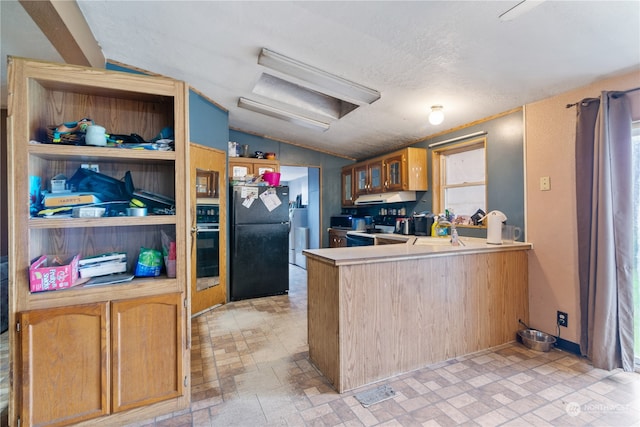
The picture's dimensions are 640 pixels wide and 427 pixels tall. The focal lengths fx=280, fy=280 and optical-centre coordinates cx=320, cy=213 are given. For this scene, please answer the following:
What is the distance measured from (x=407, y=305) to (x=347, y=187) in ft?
11.4

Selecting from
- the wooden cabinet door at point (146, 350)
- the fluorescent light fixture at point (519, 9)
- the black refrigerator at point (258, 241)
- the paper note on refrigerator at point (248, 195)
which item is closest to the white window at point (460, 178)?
the fluorescent light fixture at point (519, 9)

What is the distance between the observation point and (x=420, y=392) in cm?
186

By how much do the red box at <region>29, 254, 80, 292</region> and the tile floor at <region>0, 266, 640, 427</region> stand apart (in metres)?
0.89

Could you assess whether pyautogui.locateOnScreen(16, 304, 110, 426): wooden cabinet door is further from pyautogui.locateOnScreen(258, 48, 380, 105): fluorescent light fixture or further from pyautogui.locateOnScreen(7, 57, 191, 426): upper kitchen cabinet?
pyautogui.locateOnScreen(258, 48, 380, 105): fluorescent light fixture

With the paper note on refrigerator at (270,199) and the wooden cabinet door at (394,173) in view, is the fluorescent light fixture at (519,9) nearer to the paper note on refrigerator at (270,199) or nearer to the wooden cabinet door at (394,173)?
the wooden cabinet door at (394,173)

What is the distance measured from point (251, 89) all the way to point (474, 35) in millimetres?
2171

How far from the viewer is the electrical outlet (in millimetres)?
2393

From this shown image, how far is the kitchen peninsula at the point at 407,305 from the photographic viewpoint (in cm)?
189

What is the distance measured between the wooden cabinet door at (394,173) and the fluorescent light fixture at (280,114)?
3.59 ft

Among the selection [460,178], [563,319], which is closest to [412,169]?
[460,178]

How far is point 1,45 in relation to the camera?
84.4 inches

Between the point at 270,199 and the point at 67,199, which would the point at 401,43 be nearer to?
the point at 67,199

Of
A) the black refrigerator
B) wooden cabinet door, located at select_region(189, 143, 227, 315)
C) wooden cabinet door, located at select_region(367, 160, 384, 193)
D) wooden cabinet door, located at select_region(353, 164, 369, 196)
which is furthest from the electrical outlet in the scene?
wooden cabinet door, located at select_region(189, 143, 227, 315)

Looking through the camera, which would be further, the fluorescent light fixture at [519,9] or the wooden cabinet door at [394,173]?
the wooden cabinet door at [394,173]
